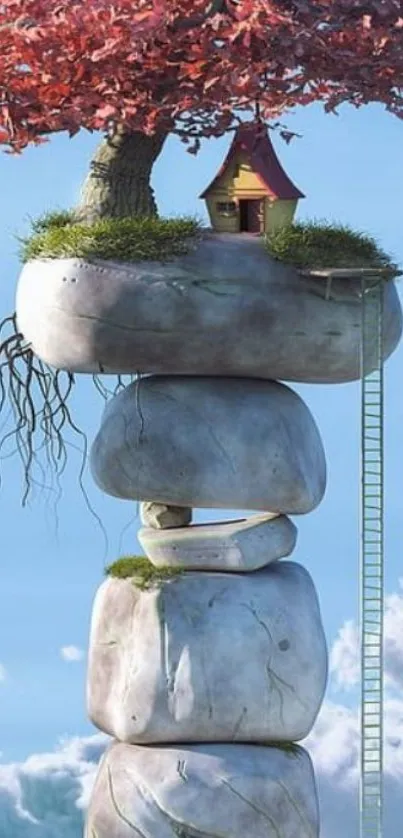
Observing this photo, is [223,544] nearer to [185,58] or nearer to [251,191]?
[251,191]

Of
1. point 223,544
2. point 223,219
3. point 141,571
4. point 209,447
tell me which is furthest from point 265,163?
point 141,571

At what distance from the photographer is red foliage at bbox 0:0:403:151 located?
7.68 m

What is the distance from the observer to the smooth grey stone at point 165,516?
8148 mm

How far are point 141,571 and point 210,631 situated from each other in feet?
0.94

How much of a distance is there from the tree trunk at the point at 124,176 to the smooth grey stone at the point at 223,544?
2.91 ft

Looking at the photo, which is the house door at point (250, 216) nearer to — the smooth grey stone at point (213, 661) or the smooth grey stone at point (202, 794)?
the smooth grey stone at point (213, 661)

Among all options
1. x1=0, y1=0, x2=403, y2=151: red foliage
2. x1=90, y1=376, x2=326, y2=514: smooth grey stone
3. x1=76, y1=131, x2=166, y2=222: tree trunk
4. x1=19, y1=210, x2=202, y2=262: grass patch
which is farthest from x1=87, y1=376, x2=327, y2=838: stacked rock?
x1=0, y1=0, x2=403, y2=151: red foliage

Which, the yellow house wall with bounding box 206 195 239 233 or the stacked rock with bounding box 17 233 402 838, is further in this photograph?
the yellow house wall with bounding box 206 195 239 233

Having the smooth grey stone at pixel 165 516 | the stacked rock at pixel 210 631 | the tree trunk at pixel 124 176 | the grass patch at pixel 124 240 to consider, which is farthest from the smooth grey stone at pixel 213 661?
the tree trunk at pixel 124 176

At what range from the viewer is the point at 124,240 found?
7.93 metres

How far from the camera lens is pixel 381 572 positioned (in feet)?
25.8

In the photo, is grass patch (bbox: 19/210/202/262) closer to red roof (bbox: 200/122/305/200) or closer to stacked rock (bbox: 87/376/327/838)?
red roof (bbox: 200/122/305/200)

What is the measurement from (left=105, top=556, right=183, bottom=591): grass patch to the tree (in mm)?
963

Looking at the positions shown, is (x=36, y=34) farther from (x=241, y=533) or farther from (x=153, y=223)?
(x=241, y=533)
